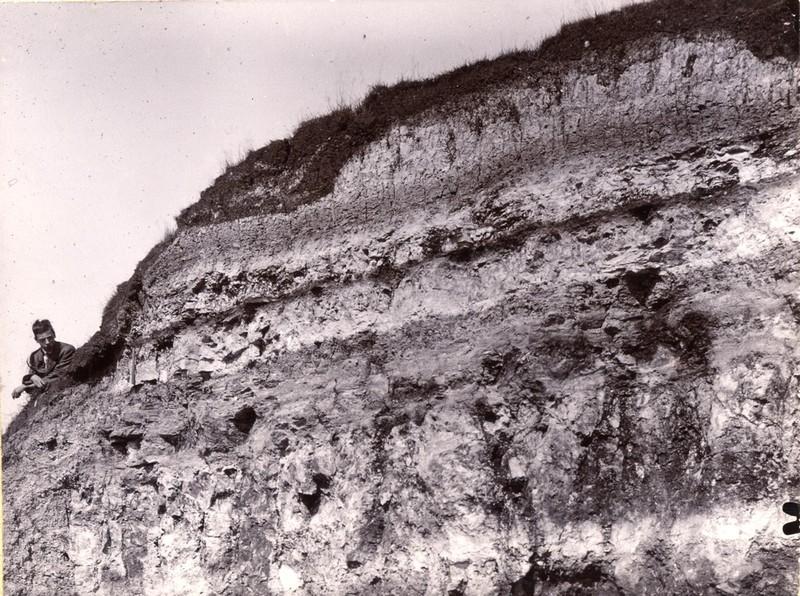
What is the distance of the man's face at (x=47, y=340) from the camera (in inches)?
262

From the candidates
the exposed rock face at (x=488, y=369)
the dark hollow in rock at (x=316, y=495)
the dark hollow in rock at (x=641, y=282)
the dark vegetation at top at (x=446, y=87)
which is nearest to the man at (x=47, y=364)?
the exposed rock face at (x=488, y=369)

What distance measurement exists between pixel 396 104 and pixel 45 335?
14.6 feet

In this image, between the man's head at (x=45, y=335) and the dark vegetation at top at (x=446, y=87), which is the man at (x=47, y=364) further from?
the dark vegetation at top at (x=446, y=87)

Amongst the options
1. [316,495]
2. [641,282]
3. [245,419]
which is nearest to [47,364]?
[245,419]

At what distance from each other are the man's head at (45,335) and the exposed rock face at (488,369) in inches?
28.7

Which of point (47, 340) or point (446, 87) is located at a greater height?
point (446, 87)

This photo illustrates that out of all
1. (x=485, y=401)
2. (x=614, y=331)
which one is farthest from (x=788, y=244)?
(x=485, y=401)

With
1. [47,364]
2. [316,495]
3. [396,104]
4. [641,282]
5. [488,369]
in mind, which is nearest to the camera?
[641,282]

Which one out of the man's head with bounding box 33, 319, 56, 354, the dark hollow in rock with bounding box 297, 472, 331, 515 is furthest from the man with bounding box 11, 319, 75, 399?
the dark hollow in rock with bounding box 297, 472, 331, 515

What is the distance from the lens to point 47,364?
680 cm

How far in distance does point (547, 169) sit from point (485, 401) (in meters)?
2.16

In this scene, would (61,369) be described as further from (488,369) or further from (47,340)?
(488,369)

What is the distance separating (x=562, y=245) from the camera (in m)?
5.45

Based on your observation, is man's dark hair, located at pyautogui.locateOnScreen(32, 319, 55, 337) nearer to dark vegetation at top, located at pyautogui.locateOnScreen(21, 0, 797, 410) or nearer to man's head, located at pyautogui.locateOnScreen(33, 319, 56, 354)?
man's head, located at pyautogui.locateOnScreen(33, 319, 56, 354)
